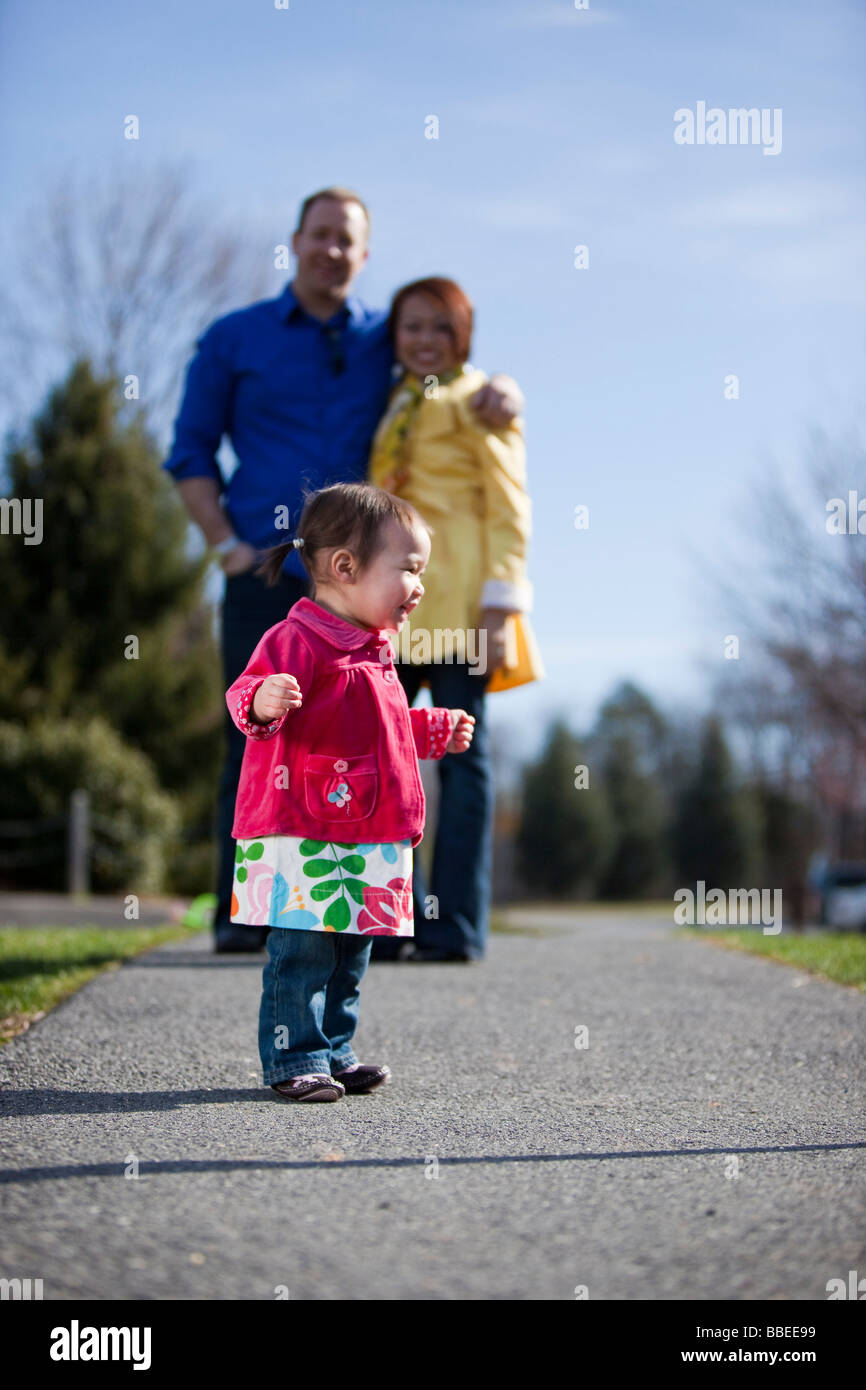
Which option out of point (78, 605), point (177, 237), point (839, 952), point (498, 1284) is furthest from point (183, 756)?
point (498, 1284)

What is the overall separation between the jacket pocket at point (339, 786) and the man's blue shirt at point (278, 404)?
1.77m

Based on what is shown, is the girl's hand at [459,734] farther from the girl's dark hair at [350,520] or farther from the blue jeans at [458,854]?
the blue jeans at [458,854]

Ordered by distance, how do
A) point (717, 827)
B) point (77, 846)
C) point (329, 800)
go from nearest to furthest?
point (329, 800)
point (77, 846)
point (717, 827)

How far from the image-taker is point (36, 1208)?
5.66 ft

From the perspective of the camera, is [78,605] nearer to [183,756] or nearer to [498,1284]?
[183,756]

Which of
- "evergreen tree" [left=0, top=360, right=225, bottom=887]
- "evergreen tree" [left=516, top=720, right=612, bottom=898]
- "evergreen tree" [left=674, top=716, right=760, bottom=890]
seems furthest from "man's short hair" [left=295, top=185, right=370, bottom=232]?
"evergreen tree" [left=674, top=716, right=760, bottom=890]

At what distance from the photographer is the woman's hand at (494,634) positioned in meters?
4.22

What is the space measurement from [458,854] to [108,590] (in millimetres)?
14403

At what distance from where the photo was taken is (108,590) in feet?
58.7

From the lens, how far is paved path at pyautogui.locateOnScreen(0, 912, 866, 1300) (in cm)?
155

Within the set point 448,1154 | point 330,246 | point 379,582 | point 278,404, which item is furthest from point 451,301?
point 448,1154

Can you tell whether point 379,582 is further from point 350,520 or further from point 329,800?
point 329,800

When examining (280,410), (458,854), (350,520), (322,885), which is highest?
(280,410)
